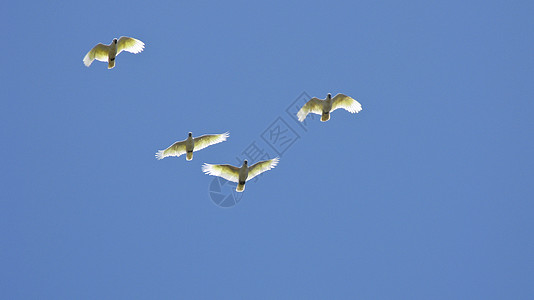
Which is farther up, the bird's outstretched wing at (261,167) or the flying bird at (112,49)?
the flying bird at (112,49)

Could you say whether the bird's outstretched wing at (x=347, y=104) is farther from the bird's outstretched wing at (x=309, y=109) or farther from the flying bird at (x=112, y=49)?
the flying bird at (x=112, y=49)

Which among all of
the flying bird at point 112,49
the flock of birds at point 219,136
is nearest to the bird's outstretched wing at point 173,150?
the flock of birds at point 219,136

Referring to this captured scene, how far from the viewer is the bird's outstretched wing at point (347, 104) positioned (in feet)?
103

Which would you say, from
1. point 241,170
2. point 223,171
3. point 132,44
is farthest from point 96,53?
point 241,170

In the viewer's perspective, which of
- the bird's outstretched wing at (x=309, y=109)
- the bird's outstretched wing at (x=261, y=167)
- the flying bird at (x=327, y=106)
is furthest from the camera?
the bird's outstretched wing at (x=309, y=109)

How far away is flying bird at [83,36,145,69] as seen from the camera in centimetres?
3097

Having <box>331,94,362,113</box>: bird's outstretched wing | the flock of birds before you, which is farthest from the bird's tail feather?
<box>331,94,362,113</box>: bird's outstretched wing

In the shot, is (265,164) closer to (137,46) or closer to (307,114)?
(307,114)

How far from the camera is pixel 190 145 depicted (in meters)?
29.8

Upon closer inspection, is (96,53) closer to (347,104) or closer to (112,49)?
(112,49)

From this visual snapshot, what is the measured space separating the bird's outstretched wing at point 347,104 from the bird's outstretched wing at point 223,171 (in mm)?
5851

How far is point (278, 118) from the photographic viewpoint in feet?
109

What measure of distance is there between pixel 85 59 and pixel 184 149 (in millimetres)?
6451

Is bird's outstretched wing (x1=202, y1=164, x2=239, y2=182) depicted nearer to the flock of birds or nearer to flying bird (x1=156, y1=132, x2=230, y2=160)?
the flock of birds
